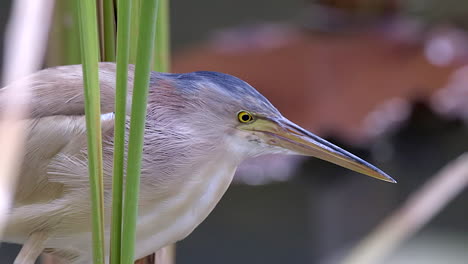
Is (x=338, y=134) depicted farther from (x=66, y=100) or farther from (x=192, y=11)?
(x=66, y=100)

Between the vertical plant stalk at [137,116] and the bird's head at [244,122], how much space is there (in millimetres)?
113

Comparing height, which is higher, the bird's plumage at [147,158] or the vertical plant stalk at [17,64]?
the vertical plant stalk at [17,64]

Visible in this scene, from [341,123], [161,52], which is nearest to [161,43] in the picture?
[161,52]

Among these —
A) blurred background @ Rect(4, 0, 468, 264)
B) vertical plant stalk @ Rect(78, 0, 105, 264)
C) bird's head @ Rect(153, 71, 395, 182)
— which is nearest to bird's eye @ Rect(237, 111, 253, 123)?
bird's head @ Rect(153, 71, 395, 182)

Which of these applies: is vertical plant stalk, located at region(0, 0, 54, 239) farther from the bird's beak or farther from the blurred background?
the blurred background

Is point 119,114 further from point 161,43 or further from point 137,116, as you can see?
point 161,43

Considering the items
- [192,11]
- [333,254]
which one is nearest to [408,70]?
[333,254]

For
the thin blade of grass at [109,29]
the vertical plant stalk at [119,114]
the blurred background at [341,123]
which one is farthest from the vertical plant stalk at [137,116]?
the blurred background at [341,123]

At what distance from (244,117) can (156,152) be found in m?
0.05

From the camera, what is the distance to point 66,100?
1.57 feet

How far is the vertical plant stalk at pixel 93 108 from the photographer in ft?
1.17

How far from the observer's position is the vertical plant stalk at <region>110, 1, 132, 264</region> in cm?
35

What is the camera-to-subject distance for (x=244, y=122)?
47 cm

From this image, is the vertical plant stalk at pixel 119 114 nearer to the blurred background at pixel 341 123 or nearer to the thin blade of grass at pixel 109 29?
the thin blade of grass at pixel 109 29
